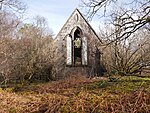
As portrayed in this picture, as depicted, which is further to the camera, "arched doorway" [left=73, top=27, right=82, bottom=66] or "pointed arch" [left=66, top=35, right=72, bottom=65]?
"arched doorway" [left=73, top=27, right=82, bottom=66]

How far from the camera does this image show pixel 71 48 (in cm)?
2284

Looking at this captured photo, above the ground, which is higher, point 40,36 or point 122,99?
point 40,36

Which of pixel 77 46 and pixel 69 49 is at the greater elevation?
pixel 77 46

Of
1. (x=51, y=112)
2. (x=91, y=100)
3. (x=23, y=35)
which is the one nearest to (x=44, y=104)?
(x=51, y=112)

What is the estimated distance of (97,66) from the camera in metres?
22.3

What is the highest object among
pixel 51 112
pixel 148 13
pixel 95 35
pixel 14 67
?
pixel 95 35

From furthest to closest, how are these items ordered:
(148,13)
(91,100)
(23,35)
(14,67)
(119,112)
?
(23,35), (14,67), (148,13), (91,100), (119,112)

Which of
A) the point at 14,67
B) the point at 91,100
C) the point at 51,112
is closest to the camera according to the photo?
the point at 51,112

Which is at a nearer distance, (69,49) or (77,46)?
(69,49)

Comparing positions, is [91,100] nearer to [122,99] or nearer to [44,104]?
[122,99]

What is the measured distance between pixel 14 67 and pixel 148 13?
13.7 meters

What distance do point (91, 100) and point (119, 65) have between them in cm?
1612

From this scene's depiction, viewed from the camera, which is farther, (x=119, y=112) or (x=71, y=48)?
(x=71, y=48)

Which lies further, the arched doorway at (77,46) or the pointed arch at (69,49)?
the arched doorway at (77,46)
